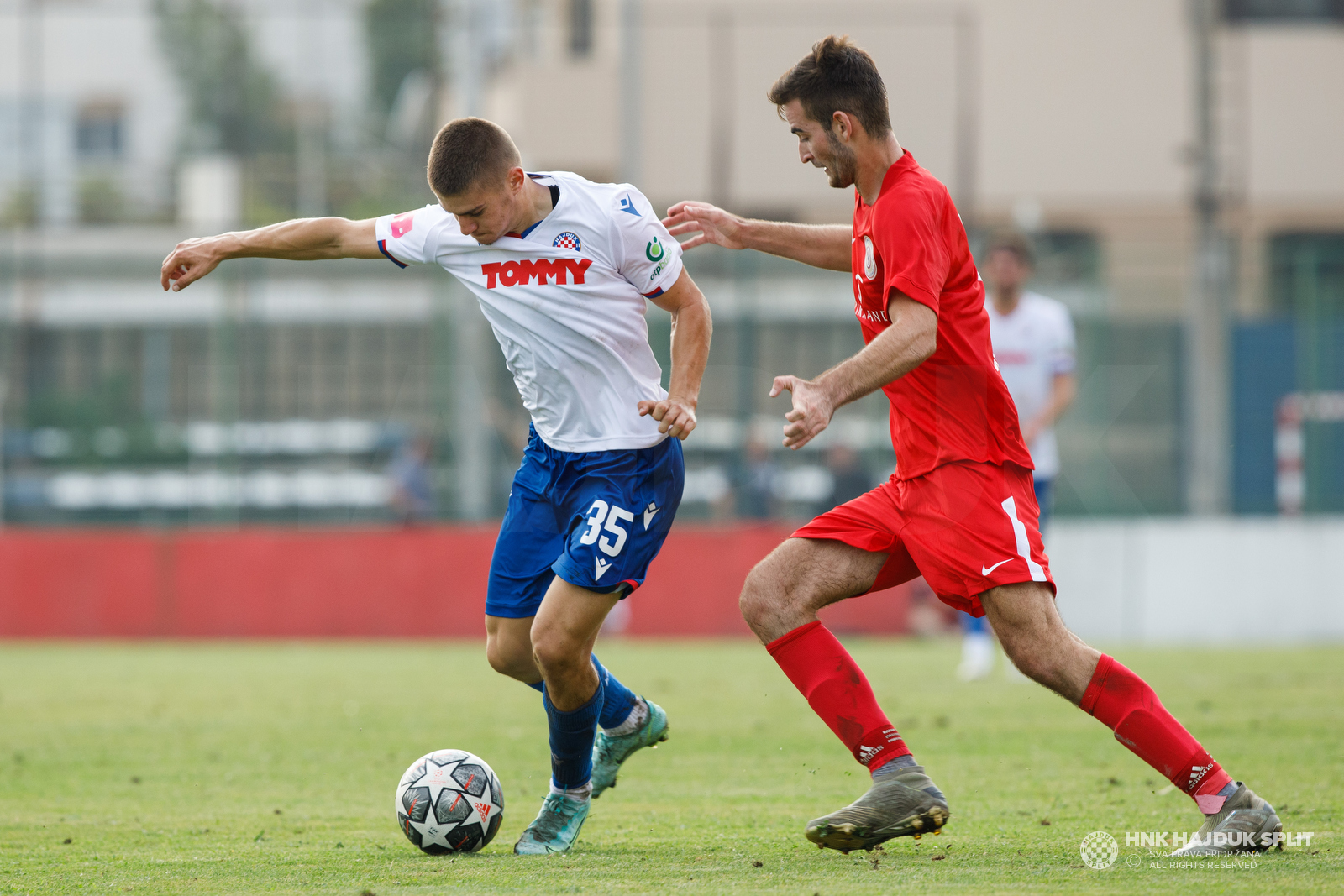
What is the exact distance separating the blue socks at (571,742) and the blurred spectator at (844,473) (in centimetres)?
1075

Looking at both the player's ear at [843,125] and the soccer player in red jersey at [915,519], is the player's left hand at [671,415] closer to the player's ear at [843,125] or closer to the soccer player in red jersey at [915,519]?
the soccer player in red jersey at [915,519]

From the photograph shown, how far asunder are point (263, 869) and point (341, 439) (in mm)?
11796

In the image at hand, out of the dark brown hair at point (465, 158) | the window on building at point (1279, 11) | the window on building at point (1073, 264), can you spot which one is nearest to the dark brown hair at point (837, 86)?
the dark brown hair at point (465, 158)

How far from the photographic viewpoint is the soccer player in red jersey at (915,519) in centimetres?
476

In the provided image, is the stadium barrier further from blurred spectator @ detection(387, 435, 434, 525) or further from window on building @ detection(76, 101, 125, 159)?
window on building @ detection(76, 101, 125, 159)

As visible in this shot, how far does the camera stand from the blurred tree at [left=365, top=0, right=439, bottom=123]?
1986 cm

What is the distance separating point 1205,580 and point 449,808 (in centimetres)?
1163

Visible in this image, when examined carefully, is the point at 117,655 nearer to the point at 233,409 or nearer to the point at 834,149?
the point at 233,409

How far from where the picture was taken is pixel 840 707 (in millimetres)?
5098

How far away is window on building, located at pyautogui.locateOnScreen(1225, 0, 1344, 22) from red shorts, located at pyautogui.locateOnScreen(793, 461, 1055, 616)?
2336cm

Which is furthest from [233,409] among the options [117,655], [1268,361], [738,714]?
[1268,361]

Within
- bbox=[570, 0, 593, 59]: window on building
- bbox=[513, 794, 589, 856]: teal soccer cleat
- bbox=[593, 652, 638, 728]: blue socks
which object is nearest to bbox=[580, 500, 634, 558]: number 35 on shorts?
bbox=[593, 652, 638, 728]: blue socks

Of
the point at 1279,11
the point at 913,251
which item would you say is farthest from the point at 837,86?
the point at 1279,11
